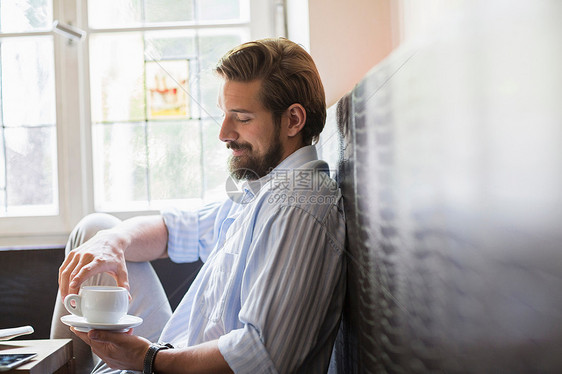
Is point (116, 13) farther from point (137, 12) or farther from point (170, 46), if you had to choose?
point (170, 46)

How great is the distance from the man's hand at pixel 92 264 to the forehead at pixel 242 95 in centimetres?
44

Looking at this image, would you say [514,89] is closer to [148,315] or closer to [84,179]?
[148,315]

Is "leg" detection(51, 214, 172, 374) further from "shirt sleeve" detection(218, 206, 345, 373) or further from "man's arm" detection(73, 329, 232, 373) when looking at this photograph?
"shirt sleeve" detection(218, 206, 345, 373)

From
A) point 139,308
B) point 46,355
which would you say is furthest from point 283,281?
point 139,308

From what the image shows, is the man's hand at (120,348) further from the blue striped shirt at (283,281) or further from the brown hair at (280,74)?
the brown hair at (280,74)

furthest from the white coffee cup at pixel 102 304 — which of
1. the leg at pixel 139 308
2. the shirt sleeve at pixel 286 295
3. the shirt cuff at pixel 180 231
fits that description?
the shirt cuff at pixel 180 231

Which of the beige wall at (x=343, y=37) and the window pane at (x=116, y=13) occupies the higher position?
the window pane at (x=116, y=13)

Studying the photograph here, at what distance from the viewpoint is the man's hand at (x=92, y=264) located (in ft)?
3.58

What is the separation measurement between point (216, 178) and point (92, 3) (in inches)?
36.9

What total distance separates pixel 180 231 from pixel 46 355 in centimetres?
60

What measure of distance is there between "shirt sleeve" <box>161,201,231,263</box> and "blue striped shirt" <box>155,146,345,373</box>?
1.27ft

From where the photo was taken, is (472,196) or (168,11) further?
(168,11)

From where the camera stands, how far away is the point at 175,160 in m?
2.23

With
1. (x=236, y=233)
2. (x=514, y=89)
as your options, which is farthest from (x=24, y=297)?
(x=514, y=89)
